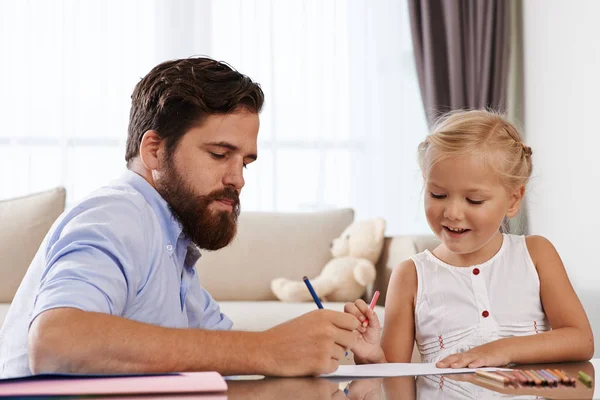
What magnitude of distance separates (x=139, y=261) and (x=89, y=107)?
3.28m

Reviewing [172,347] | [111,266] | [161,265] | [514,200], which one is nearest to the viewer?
[172,347]

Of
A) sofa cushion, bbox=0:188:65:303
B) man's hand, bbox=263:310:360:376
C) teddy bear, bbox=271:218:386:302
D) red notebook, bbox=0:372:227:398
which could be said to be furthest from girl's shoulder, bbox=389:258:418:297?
sofa cushion, bbox=0:188:65:303

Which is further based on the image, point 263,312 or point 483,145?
point 263,312

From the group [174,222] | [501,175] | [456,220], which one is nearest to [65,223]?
[174,222]

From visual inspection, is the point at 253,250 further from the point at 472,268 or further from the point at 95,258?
the point at 95,258

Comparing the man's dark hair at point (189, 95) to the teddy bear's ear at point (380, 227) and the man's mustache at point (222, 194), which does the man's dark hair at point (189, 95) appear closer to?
the man's mustache at point (222, 194)

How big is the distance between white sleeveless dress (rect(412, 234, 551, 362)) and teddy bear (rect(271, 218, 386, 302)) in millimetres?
1781

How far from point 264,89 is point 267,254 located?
1.18 metres

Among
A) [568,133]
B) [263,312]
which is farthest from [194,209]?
[568,133]

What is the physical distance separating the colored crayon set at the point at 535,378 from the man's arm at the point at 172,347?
0.19 metres

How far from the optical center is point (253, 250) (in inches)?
140

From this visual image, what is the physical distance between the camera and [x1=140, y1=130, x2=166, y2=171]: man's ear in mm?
1378

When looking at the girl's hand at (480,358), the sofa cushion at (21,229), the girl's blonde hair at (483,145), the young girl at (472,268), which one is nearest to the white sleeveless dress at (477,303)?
the young girl at (472,268)

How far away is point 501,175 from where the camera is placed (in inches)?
60.2
